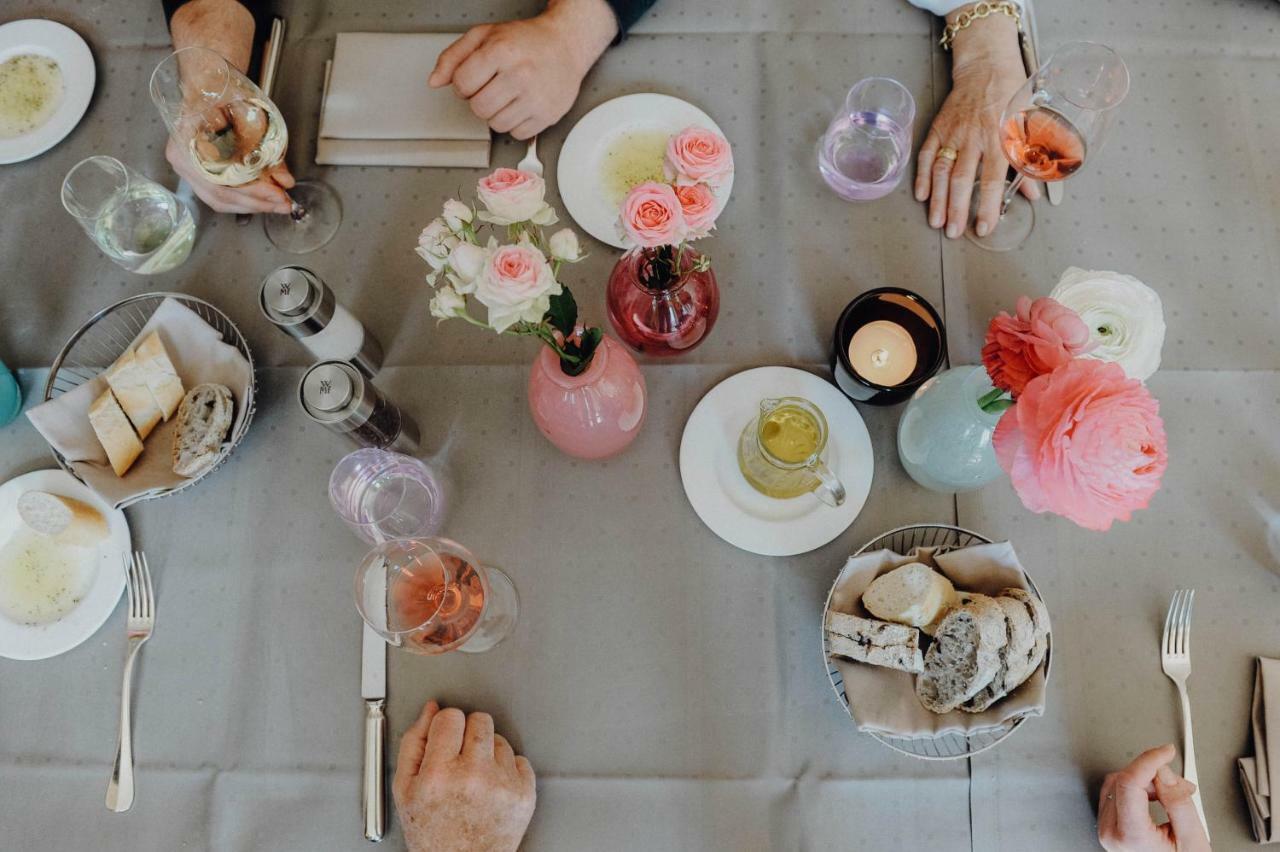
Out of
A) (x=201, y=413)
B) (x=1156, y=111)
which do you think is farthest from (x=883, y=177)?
(x=201, y=413)

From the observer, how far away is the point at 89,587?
871mm

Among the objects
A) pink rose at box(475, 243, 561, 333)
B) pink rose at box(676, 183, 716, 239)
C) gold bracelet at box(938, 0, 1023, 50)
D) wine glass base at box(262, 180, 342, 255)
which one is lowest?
wine glass base at box(262, 180, 342, 255)

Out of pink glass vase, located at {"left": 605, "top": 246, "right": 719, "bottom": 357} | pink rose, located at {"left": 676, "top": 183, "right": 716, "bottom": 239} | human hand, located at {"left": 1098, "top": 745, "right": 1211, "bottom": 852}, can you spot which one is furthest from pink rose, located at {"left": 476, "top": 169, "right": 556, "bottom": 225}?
human hand, located at {"left": 1098, "top": 745, "right": 1211, "bottom": 852}

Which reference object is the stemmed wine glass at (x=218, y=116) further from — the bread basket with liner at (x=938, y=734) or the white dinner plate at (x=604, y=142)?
the bread basket with liner at (x=938, y=734)

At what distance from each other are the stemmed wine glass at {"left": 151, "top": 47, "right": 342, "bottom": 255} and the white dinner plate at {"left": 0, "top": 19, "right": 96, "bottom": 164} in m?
0.29

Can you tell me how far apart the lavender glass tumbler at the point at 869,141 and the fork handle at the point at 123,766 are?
3.37 ft

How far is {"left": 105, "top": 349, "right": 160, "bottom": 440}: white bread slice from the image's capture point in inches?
33.0

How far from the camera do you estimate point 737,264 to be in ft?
3.17

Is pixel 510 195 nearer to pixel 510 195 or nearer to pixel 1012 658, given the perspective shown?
pixel 510 195

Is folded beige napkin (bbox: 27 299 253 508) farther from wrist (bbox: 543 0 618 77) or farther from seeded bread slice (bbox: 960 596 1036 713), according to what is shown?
seeded bread slice (bbox: 960 596 1036 713)

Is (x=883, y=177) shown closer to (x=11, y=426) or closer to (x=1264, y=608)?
(x=1264, y=608)

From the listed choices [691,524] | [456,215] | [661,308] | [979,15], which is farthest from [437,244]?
[979,15]

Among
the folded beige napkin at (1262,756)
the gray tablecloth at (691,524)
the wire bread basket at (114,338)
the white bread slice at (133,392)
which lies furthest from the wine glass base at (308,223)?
the folded beige napkin at (1262,756)

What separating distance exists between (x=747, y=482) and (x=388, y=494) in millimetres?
417
